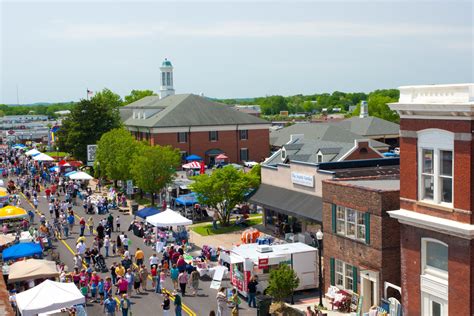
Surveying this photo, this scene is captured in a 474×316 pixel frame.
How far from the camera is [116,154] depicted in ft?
181

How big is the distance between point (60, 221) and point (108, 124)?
35.1 metres

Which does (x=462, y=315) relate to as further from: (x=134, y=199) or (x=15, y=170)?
(x=15, y=170)

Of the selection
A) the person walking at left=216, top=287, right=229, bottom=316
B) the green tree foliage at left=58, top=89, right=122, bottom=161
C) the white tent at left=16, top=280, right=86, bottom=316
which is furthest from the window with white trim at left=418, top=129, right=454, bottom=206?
the green tree foliage at left=58, top=89, right=122, bottom=161

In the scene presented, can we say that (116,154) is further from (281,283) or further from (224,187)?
(281,283)

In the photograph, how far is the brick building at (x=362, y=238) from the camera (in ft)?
76.2

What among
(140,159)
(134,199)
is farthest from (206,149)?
(140,159)

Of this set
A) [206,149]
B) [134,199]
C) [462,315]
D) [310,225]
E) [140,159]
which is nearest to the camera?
[462,315]

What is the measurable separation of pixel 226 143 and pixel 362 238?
163ft

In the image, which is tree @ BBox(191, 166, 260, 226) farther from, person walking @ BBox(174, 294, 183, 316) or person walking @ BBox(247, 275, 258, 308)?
person walking @ BBox(174, 294, 183, 316)

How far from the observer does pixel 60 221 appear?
39438 millimetres

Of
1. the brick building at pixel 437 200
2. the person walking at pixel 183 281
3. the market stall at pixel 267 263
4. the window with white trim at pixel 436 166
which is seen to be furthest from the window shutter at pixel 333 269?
the window with white trim at pixel 436 166

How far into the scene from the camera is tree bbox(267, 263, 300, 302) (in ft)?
78.4

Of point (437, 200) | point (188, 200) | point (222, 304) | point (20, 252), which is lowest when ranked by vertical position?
point (222, 304)

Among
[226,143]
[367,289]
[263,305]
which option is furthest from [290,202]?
A: [226,143]
